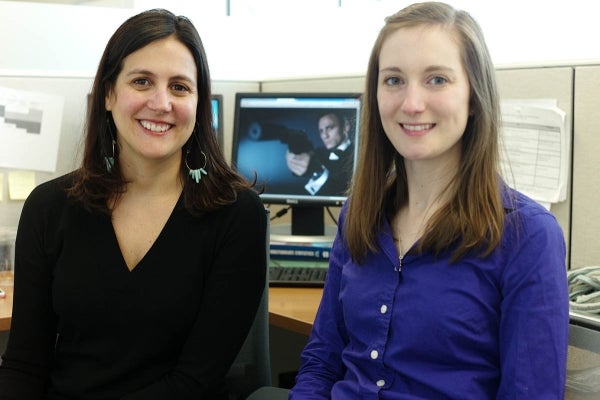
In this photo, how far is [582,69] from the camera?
65.4 inches

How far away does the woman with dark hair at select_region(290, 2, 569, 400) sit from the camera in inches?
41.1

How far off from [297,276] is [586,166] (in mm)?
693

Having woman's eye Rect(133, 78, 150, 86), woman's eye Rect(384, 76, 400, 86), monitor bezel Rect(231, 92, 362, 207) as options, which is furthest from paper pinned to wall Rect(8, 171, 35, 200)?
woman's eye Rect(384, 76, 400, 86)

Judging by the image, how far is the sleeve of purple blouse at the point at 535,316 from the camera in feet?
3.37

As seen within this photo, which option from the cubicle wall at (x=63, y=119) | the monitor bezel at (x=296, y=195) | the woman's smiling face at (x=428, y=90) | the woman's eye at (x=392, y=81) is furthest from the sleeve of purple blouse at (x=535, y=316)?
the cubicle wall at (x=63, y=119)

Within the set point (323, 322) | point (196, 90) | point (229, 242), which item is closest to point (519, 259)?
point (323, 322)

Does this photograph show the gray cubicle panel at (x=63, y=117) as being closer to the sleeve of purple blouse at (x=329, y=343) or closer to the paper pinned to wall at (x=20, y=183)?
the paper pinned to wall at (x=20, y=183)

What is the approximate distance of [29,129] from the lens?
6.59ft

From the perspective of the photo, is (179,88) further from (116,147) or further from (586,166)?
(586,166)

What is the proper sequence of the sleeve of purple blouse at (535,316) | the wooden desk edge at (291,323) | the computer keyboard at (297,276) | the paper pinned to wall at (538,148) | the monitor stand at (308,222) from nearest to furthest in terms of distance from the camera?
the sleeve of purple blouse at (535,316) → the wooden desk edge at (291,323) → the paper pinned to wall at (538,148) → the computer keyboard at (297,276) → the monitor stand at (308,222)

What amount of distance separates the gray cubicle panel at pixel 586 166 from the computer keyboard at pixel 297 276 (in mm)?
575

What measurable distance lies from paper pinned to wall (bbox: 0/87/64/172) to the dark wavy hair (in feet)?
1.86

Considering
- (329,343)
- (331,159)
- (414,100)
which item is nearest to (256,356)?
(329,343)

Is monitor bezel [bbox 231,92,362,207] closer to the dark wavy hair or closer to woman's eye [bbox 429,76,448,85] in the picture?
the dark wavy hair
